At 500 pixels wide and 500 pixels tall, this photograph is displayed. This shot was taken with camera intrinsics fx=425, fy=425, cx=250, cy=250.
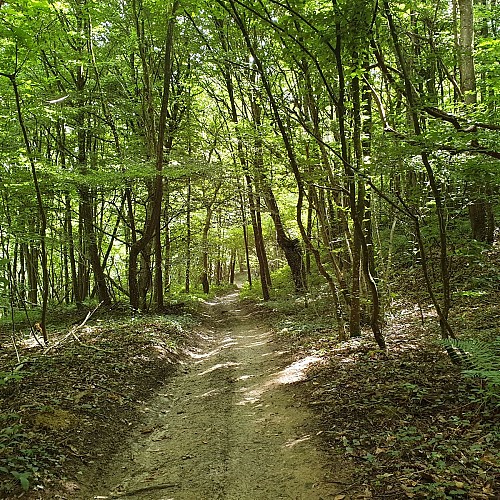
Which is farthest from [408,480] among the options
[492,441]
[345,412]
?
[345,412]

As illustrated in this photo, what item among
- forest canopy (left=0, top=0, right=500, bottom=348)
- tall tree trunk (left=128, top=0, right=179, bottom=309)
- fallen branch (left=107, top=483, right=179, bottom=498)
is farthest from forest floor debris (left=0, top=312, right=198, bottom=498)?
tall tree trunk (left=128, top=0, right=179, bottom=309)

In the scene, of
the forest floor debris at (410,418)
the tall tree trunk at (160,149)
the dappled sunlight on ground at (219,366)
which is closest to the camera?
the forest floor debris at (410,418)

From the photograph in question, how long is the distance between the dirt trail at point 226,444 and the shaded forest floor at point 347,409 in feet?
0.92

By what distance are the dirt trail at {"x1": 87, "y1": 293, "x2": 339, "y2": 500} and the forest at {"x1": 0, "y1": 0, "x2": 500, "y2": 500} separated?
0.38m

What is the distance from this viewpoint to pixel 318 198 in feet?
34.7

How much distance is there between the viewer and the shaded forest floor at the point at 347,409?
12.9 feet

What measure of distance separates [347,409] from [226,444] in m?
1.64

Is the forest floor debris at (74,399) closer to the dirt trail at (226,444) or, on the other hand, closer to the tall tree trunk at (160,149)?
the dirt trail at (226,444)

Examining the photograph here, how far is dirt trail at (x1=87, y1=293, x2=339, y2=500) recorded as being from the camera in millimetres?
4363

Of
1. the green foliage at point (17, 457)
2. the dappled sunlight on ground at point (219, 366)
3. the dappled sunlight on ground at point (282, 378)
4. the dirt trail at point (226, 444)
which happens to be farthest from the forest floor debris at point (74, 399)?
the dappled sunlight on ground at point (282, 378)

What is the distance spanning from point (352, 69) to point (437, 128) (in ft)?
5.33

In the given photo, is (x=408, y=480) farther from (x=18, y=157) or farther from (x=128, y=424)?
(x=18, y=157)

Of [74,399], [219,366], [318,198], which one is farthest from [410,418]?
[318,198]

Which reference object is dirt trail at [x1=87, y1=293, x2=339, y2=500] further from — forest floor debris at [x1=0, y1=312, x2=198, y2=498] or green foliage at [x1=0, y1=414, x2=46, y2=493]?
green foliage at [x1=0, y1=414, x2=46, y2=493]
